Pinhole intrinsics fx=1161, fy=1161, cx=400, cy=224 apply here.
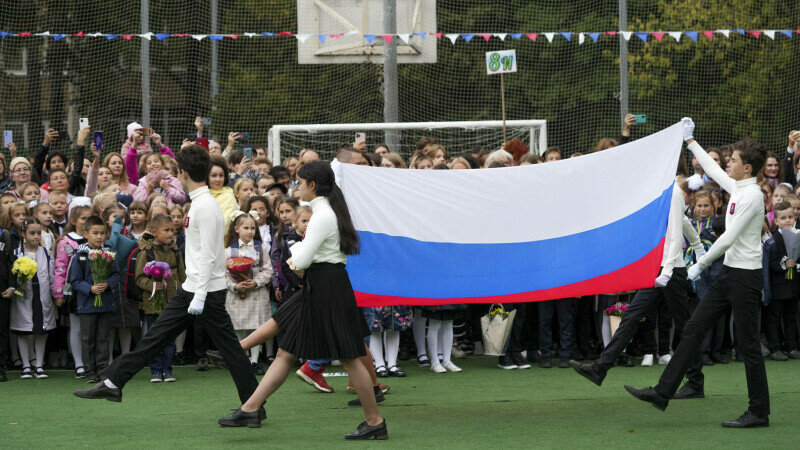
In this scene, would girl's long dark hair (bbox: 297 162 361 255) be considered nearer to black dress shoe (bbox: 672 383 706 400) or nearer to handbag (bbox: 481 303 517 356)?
black dress shoe (bbox: 672 383 706 400)

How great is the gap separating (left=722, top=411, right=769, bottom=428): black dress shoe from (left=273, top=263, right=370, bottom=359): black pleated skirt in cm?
256

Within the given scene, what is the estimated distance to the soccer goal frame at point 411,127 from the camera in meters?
17.2

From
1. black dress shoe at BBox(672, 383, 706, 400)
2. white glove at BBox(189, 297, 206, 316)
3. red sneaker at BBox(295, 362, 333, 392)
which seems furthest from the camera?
red sneaker at BBox(295, 362, 333, 392)

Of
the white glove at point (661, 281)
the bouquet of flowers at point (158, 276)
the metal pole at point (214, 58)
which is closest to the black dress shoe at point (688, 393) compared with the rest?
the white glove at point (661, 281)

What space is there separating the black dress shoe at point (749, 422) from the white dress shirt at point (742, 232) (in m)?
1.01

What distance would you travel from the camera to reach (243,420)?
25.8 feet

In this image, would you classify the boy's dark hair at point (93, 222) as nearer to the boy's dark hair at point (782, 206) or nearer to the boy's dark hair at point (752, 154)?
the boy's dark hair at point (752, 154)

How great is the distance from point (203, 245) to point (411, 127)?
31.9 feet

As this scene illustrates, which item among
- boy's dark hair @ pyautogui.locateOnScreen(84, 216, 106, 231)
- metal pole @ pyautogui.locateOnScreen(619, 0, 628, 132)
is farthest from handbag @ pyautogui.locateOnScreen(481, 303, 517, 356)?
metal pole @ pyautogui.locateOnScreen(619, 0, 628, 132)

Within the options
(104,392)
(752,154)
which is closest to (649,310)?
(752,154)

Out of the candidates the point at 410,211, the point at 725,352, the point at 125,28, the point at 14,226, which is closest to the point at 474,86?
the point at 125,28

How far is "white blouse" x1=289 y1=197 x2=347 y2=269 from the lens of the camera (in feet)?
24.5

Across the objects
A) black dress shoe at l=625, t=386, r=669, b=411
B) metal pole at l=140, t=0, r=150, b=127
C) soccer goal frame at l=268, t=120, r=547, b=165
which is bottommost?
black dress shoe at l=625, t=386, r=669, b=411

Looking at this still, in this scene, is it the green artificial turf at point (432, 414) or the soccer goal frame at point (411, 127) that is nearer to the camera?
the green artificial turf at point (432, 414)
